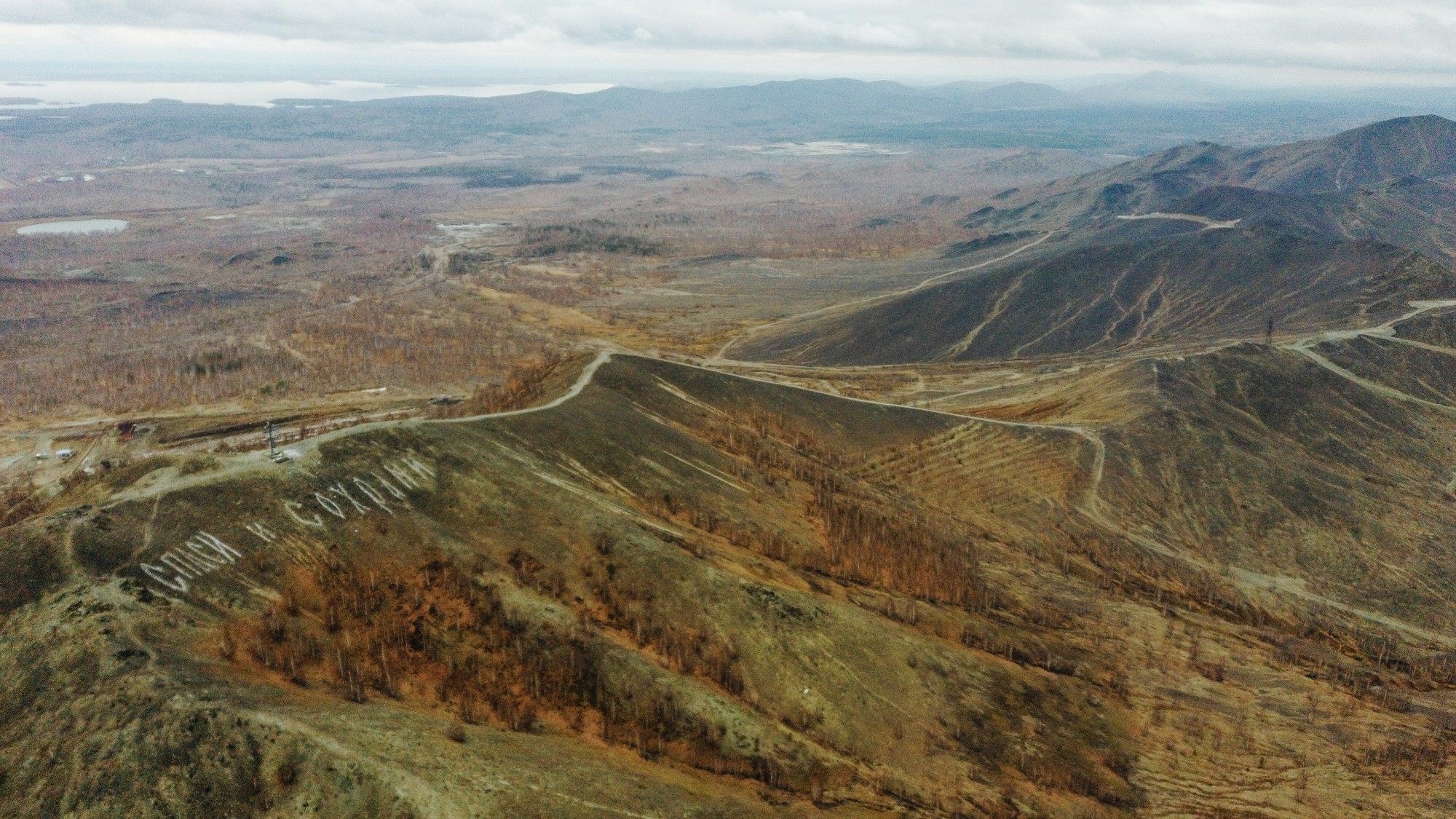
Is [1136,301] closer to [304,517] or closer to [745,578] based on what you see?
[745,578]

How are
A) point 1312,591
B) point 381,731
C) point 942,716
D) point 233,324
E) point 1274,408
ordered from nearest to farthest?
point 381,731 → point 942,716 → point 1312,591 → point 1274,408 → point 233,324

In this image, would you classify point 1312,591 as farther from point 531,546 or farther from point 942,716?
point 531,546

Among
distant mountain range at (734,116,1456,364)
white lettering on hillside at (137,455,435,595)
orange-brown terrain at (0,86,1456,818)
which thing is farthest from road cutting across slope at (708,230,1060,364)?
white lettering on hillside at (137,455,435,595)

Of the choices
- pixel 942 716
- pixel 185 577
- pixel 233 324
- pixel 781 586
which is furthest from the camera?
pixel 233 324

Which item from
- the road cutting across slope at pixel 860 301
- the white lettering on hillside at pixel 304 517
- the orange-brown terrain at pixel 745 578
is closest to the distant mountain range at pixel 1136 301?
the orange-brown terrain at pixel 745 578

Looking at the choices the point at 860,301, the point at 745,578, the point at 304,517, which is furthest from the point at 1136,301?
the point at 304,517

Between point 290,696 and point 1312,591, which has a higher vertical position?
point 290,696

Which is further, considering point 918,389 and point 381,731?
point 918,389

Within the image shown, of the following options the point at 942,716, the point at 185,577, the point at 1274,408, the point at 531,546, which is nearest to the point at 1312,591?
the point at 1274,408

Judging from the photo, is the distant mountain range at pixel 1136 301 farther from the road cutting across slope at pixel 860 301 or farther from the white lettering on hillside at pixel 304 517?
the white lettering on hillside at pixel 304 517
